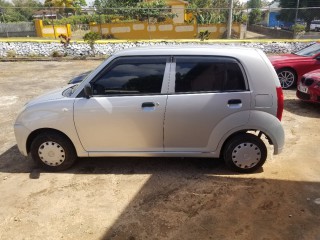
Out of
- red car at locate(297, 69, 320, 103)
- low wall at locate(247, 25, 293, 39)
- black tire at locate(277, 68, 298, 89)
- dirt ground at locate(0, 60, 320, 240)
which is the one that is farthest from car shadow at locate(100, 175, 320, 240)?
low wall at locate(247, 25, 293, 39)

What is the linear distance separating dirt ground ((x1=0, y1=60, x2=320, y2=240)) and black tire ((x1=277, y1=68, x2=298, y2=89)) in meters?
4.38

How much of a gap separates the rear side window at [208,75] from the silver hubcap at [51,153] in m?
2.00

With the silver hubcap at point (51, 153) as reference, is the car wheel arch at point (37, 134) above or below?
above

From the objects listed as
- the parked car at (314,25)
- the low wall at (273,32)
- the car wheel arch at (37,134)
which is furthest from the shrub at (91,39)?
the parked car at (314,25)

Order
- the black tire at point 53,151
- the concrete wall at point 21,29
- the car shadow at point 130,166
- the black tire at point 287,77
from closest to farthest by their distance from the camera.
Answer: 1. the black tire at point 53,151
2. the car shadow at point 130,166
3. the black tire at point 287,77
4. the concrete wall at point 21,29

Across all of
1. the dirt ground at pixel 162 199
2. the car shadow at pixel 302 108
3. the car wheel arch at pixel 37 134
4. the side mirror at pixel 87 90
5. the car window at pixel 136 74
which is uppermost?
the car window at pixel 136 74

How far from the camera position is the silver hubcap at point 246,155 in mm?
4371

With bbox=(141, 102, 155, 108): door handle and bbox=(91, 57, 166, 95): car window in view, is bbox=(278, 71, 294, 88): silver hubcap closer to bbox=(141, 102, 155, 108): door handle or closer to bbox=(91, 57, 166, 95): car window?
bbox=(91, 57, 166, 95): car window

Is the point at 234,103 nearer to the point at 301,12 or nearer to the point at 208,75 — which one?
the point at 208,75

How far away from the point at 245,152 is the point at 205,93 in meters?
1.06

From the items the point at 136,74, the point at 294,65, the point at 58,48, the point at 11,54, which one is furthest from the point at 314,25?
the point at 136,74

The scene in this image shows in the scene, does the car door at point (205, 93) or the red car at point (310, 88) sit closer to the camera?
the car door at point (205, 93)

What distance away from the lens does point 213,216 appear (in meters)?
3.59

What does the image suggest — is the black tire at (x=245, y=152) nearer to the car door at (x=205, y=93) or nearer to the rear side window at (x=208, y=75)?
the car door at (x=205, y=93)
